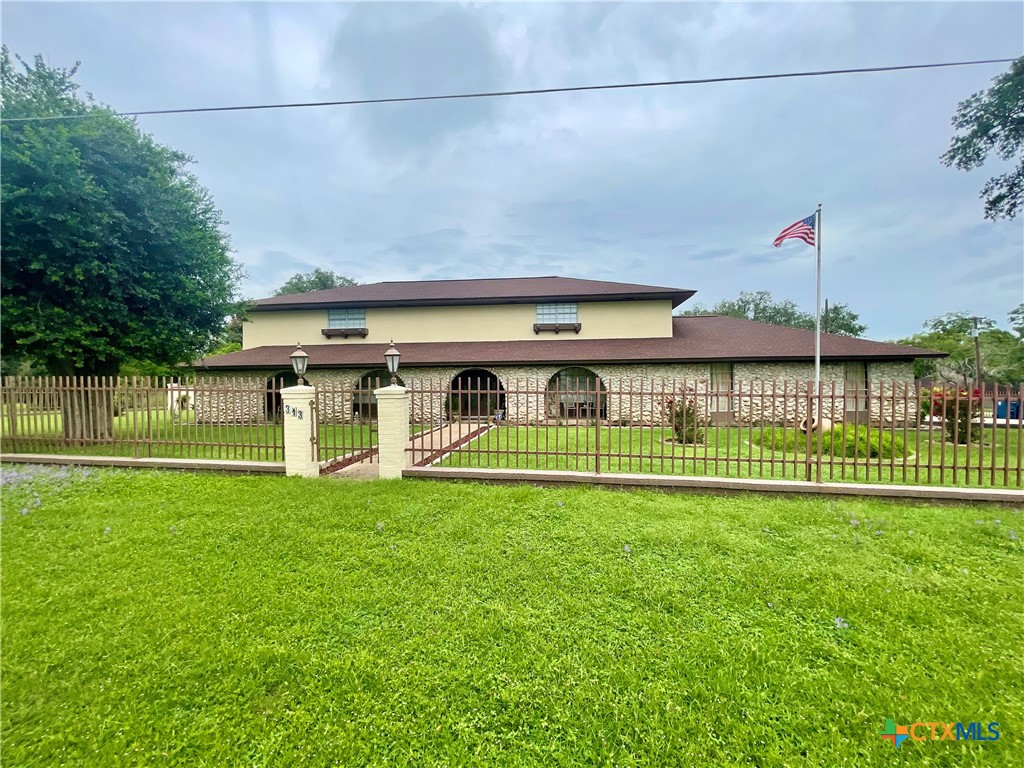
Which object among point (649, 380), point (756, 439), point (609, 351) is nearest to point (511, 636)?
point (756, 439)

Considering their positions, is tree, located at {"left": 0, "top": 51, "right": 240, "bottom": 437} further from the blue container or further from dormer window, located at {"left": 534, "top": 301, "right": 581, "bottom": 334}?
the blue container

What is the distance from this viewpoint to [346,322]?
19.4 meters

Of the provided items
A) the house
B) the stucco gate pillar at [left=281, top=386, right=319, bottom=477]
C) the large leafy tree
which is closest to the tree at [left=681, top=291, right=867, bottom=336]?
the large leafy tree

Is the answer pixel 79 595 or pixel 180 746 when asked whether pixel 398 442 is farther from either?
pixel 180 746

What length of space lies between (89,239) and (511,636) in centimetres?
1330

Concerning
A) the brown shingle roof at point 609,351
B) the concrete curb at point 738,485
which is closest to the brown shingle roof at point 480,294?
the brown shingle roof at point 609,351

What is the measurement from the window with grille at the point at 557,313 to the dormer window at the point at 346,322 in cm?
829

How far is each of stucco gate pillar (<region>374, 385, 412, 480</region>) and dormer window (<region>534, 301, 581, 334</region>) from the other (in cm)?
1220

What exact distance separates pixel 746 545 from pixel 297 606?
15.1ft

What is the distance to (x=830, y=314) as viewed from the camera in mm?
39469

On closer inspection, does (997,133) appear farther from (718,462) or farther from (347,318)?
(347,318)

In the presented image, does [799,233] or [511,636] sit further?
[799,233]

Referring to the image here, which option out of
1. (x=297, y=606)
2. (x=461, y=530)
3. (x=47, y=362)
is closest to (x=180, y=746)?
(x=297, y=606)

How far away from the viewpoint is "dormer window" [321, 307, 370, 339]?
1900 cm
